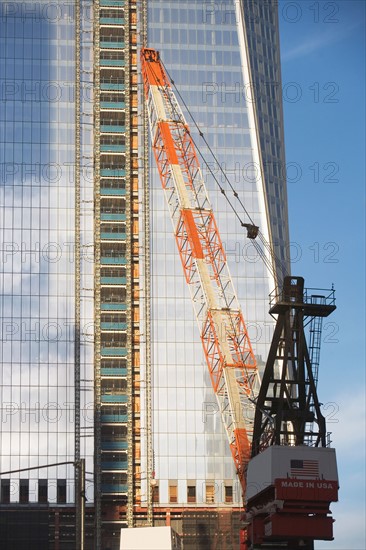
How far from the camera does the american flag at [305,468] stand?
134m

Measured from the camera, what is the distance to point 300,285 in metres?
144

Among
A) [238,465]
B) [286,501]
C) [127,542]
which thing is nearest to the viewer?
[286,501]

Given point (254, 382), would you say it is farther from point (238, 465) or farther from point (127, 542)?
point (127, 542)

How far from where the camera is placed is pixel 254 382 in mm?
198375

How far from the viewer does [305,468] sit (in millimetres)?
134625

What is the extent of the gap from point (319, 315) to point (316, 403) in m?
9.39

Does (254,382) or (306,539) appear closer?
(306,539)

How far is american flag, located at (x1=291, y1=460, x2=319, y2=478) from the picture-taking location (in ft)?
440

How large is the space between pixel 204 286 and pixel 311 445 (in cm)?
6122

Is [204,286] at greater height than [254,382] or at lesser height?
greater

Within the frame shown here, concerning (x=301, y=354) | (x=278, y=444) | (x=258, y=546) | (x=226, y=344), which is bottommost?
(x=258, y=546)

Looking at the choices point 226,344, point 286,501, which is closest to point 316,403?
point 286,501

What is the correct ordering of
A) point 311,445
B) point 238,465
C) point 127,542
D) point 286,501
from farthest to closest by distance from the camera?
point 238,465 < point 127,542 < point 311,445 < point 286,501

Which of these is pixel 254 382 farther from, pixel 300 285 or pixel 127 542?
pixel 300 285
